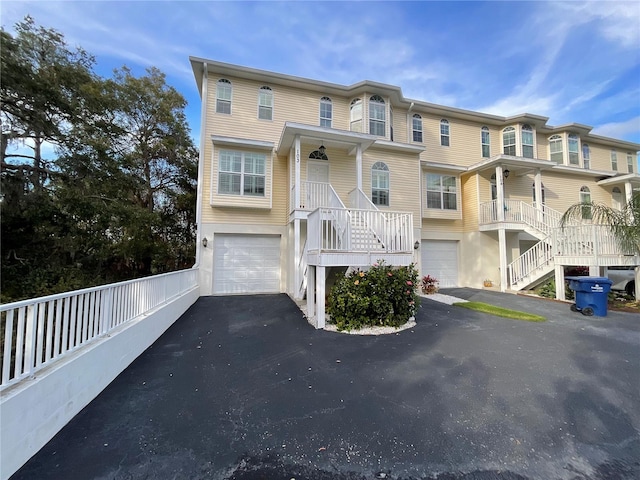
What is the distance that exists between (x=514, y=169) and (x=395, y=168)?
580cm

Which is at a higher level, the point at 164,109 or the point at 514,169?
the point at 164,109

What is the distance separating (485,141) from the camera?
13.3m

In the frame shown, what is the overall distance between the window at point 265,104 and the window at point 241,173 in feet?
5.92

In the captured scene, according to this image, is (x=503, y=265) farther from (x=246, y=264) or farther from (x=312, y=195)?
(x=246, y=264)

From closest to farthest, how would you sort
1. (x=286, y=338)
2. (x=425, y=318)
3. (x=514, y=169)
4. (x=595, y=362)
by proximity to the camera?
(x=595, y=362)
(x=286, y=338)
(x=425, y=318)
(x=514, y=169)

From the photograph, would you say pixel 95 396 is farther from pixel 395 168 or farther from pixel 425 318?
pixel 395 168

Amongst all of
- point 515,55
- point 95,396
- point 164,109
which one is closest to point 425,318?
point 95,396

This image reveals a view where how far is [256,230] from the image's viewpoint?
1021 centimetres

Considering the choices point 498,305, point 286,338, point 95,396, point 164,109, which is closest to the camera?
point 95,396

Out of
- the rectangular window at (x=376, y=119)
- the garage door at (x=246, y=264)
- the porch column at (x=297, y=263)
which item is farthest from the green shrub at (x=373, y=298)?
the rectangular window at (x=376, y=119)

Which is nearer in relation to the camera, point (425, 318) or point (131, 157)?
point (425, 318)

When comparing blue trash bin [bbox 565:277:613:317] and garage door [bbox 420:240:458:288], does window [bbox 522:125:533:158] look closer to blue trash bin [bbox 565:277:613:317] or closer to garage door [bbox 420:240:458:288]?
garage door [bbox 420:240:458:288]

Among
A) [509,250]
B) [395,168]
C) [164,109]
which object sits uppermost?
[164,109]

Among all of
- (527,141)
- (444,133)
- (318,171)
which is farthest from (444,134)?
(318,171)
